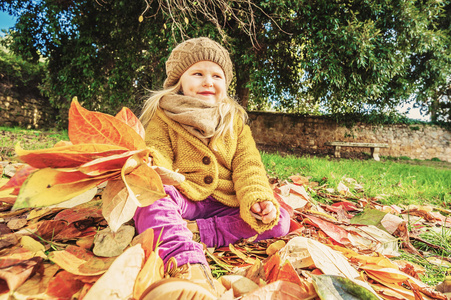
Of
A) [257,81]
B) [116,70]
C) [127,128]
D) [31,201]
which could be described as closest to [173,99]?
[127,128]

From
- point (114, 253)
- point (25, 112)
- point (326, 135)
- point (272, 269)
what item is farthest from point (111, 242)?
point (25, 112)

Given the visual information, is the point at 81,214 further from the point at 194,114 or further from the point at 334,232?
the point at 334,232

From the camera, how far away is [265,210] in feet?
3.35

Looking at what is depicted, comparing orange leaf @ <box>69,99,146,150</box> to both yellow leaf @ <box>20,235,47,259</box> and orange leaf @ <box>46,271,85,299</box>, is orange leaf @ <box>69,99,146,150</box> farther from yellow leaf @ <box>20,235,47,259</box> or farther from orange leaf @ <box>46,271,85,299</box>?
yellow leaf @ <box>20,235,47,259</box>

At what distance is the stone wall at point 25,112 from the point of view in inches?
386

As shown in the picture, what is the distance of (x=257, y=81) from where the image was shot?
5.11m

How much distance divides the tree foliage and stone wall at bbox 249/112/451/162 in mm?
2520

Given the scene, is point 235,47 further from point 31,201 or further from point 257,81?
point 31,201

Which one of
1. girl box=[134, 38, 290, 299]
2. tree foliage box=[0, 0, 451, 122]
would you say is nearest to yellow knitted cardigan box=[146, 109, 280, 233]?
girl box=[134, 38, 290, 299]

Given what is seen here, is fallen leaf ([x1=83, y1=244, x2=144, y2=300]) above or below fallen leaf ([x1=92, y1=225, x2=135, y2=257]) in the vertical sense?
above

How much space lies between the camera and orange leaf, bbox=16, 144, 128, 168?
460 millimetres

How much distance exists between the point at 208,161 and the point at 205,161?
0.05ft

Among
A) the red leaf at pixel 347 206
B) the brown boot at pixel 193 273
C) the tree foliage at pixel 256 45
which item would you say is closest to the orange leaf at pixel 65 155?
the brown boot at pixel 193 273

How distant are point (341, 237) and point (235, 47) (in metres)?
4.66
